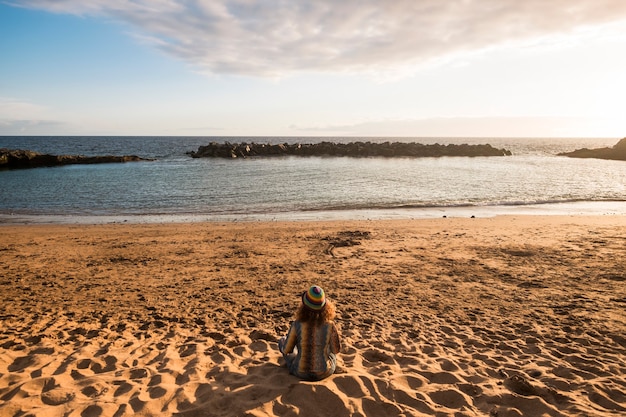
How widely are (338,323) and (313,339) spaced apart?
6.93ft

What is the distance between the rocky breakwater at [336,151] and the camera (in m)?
60.0

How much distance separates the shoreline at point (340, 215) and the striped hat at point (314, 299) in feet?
42.3

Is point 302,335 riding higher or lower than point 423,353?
higher

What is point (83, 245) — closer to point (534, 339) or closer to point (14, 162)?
point (534, 339)

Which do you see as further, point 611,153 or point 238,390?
point 611,153

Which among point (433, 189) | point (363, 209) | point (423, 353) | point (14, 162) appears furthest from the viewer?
point (14, 162)

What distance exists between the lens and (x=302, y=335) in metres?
4.77

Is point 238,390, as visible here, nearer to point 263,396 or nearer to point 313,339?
point 263,396

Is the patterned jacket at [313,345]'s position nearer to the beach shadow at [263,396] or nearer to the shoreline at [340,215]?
the beach shadow at [263,396]

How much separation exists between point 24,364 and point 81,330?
3.86 feet

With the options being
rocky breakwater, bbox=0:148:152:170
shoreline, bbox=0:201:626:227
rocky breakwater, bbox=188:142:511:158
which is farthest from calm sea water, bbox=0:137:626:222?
rocky breakwater, bbox=188:142:511:158

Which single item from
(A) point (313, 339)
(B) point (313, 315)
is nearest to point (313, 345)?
(A) point (313, 339)

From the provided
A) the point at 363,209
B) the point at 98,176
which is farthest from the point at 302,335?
the point at 98,176

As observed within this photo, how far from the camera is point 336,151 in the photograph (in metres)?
65.3
